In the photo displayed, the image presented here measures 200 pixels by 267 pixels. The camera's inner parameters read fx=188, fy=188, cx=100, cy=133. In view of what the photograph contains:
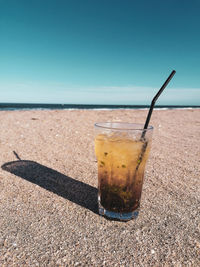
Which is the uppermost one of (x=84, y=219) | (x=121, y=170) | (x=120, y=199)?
(x=121, y=170)

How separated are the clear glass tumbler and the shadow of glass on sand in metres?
0.21

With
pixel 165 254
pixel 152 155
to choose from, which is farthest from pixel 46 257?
pixel 152 155

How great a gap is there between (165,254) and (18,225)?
3.43ft

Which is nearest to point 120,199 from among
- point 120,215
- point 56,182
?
point 120,215

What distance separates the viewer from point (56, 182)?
2.11m

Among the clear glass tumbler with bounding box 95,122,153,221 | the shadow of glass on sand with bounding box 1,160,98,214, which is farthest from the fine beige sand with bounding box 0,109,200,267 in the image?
the clear glass tumbler with bounding box 95,122,153,221

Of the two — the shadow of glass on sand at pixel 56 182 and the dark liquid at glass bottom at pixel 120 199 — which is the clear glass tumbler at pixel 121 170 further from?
the shadow of glass on sand at pixel 56 182

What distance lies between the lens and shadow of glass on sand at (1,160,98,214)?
5.81 feet

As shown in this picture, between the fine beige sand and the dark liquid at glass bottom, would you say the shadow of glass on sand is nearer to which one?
the fine beige sand

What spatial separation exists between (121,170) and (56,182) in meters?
0.94

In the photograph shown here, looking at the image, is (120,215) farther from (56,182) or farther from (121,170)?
(56,182)

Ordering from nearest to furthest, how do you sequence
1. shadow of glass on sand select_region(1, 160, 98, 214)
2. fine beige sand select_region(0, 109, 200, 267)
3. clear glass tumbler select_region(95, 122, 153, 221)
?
fine beige sand select_region(0, 109, 200, 267), clear glass tumbler select_region(95, 122, 153, 221), shadow of glass on sand select_region(1, 160, 98, 214)

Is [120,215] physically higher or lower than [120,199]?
lower

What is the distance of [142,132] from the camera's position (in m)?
1.38
